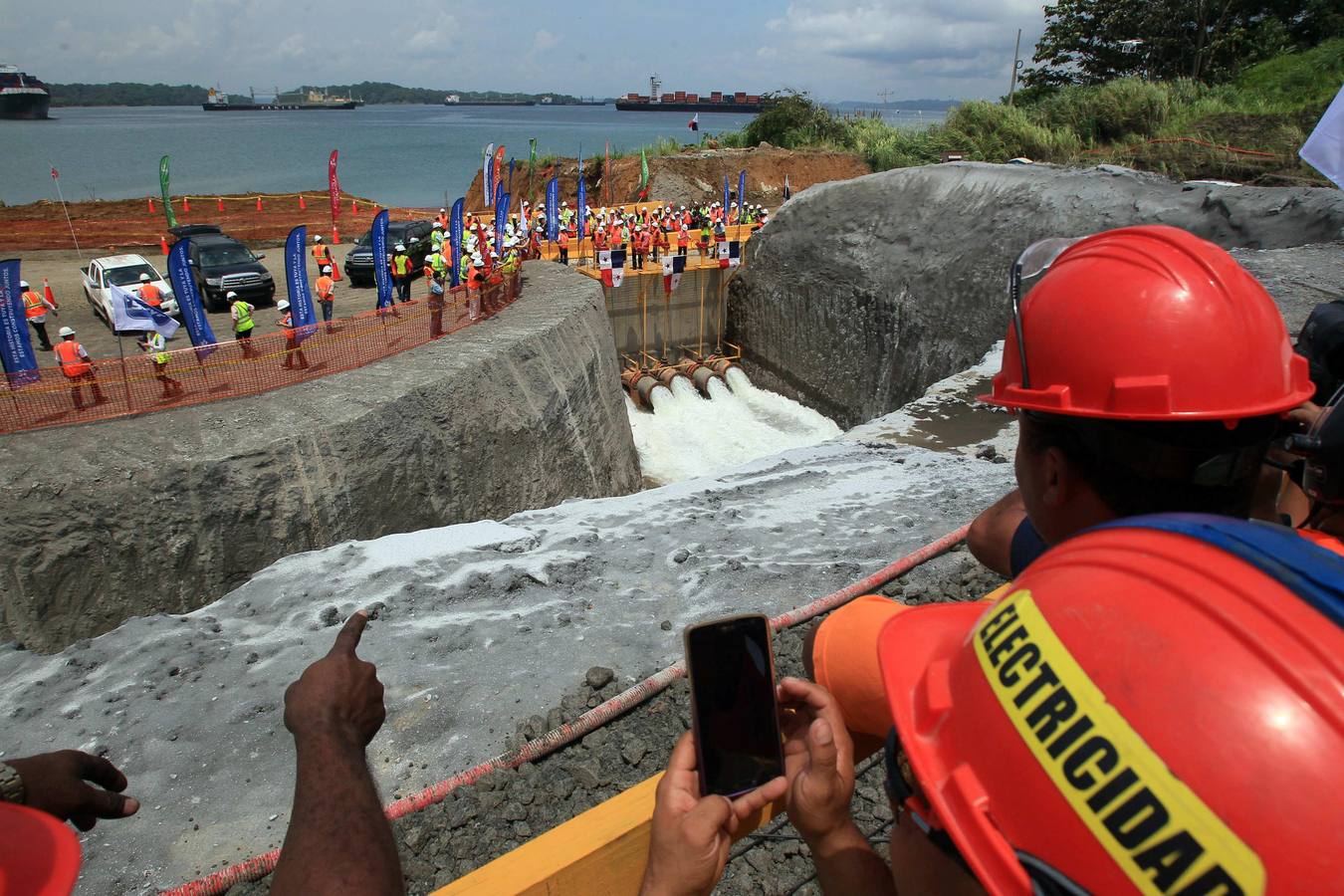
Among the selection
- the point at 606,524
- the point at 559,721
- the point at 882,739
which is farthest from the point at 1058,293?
the point at 606,524

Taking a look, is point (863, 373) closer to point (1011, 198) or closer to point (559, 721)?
point (1011, 198)

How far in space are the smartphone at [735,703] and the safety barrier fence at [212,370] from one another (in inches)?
400

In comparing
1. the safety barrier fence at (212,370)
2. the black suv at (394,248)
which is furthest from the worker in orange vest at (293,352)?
the black suv at (394,248)

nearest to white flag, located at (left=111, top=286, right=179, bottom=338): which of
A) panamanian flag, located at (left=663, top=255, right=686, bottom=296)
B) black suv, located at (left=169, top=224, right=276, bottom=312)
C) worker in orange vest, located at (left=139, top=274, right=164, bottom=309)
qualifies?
worker in orange vest, located at (left=139, top=274, right=164, bottom=309)

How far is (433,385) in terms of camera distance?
10625 mm

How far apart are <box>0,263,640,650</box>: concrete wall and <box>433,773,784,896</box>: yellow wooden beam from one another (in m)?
8.61

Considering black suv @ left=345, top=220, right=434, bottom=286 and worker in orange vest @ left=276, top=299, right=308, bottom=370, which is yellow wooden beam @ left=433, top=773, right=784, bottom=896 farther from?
black suv @ left=345, top=220, right=434, bottom=286

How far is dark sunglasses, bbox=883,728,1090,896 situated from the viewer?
95 centimetres

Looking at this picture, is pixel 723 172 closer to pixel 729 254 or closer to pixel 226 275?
pixel 729 254

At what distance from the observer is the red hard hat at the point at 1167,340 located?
1620mm

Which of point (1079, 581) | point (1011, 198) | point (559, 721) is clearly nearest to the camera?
point (1079, 581)

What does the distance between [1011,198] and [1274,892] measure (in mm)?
19171

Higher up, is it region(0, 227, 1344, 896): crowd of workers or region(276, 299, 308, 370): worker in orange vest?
region(0, 227, 1344, 896): crowd of workers

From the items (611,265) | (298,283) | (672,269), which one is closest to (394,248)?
(611,265)
